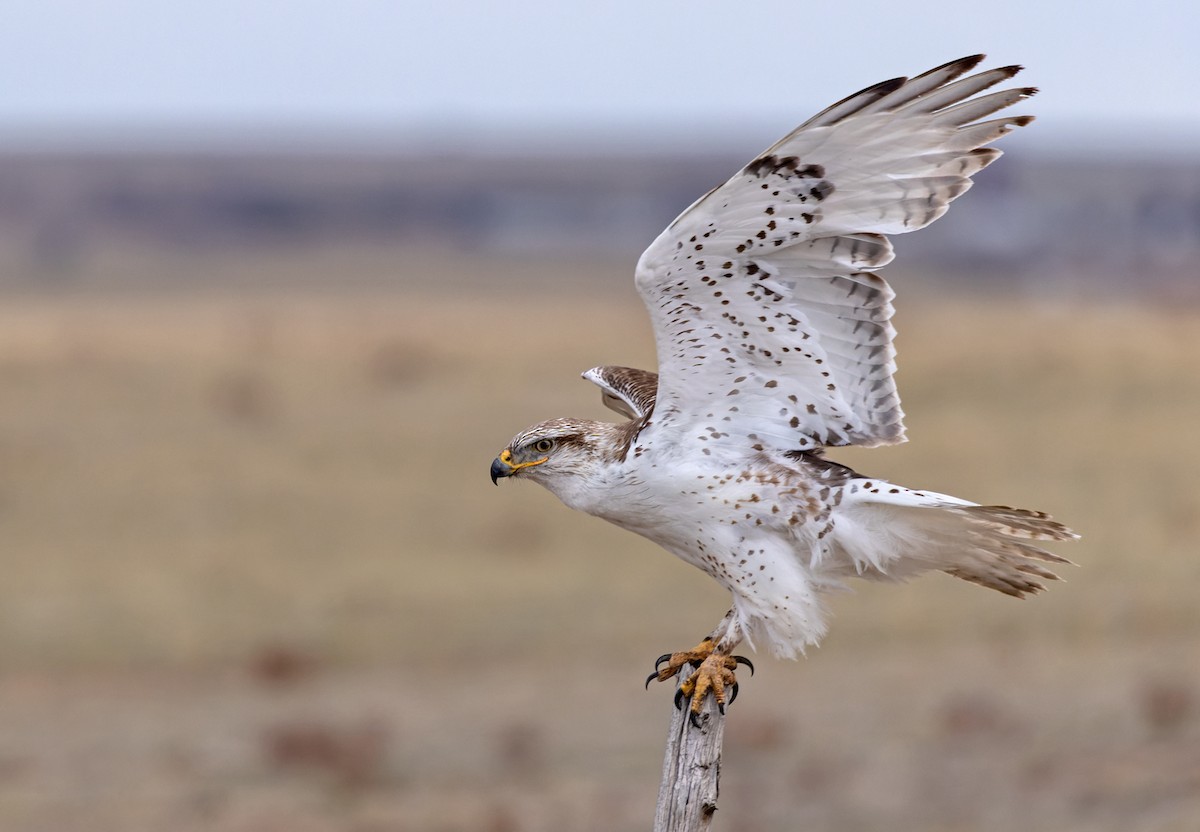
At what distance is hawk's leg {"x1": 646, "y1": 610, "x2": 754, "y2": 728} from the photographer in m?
5.75

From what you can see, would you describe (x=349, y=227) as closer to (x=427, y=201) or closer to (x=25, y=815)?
(x=427, y=201)

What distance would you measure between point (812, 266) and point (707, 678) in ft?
5.00

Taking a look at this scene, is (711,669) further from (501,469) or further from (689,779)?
(501,469)

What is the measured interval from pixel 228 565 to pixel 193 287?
192ft

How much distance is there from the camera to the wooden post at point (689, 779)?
17.9 ft

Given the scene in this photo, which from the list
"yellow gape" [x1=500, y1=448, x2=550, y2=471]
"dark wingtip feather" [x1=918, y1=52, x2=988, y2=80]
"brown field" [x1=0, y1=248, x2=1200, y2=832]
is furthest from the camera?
"brown field" [x1=0, y1=248, x2=1200, y2=832]

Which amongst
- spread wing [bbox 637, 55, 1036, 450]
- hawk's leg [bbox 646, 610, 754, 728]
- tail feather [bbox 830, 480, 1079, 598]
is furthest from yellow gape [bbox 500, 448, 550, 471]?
tail feather [bbox 830, 480, 1079, 598]

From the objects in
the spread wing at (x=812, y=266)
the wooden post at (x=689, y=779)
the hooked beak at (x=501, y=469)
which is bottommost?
the wooden post at (x=689, y=779)

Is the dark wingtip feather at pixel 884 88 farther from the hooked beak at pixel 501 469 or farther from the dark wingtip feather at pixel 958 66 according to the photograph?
the hooked beak at pixel 501 469

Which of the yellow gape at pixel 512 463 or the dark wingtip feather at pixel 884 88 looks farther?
the yellow gape at pixel 512 463

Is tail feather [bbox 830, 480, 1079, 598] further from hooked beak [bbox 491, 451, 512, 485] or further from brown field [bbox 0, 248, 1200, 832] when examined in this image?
brown field [bbox 0, 248, 1200, 832]

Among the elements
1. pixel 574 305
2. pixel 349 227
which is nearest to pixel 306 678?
pixel 574 305

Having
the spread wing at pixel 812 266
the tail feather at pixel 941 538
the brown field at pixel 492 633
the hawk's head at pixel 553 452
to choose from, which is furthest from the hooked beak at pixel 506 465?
the brown field at pixel 492 633

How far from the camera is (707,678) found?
584cm
